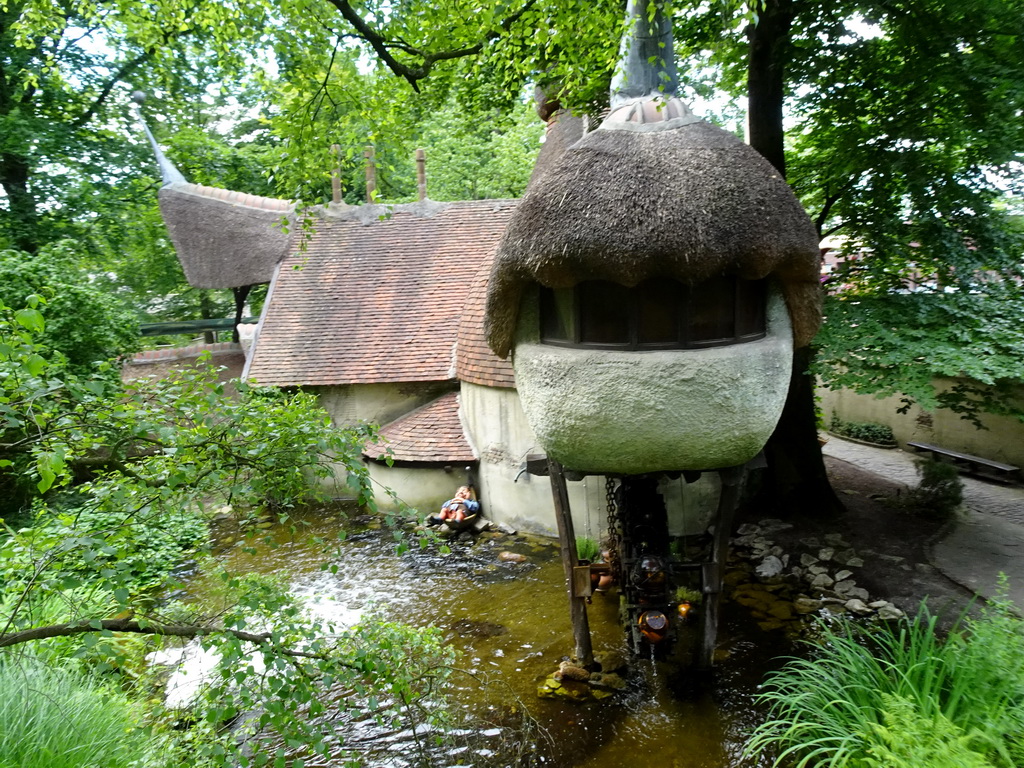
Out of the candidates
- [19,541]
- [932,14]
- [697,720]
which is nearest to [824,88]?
[932,14]

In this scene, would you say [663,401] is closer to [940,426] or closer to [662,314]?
[662,314]

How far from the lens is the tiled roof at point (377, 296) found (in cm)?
1181

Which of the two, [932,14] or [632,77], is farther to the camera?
[932,14]

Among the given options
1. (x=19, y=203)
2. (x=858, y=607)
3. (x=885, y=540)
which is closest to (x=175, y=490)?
(x=858, y=607)

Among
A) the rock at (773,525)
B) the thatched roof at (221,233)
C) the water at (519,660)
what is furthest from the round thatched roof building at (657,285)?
the thatched roof at (221,233)

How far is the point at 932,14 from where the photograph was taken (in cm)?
697

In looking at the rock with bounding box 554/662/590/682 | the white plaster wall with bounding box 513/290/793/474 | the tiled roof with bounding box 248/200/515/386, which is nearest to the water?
the rock with bounding box 554/662/590/682

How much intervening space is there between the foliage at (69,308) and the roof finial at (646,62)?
324 inches

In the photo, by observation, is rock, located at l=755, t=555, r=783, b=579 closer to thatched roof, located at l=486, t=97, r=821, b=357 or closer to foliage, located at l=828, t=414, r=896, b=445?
thatched roof, located at l=486, t=97, r=821, b=357

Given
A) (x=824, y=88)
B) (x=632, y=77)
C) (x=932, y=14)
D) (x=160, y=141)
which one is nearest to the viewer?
(x=632, y=77)

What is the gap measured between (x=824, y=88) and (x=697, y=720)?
6.94 metres

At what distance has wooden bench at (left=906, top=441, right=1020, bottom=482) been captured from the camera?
32.9 ft

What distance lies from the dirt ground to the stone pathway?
6.6 inches

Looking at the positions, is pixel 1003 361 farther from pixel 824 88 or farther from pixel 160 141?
pixel 160 141
